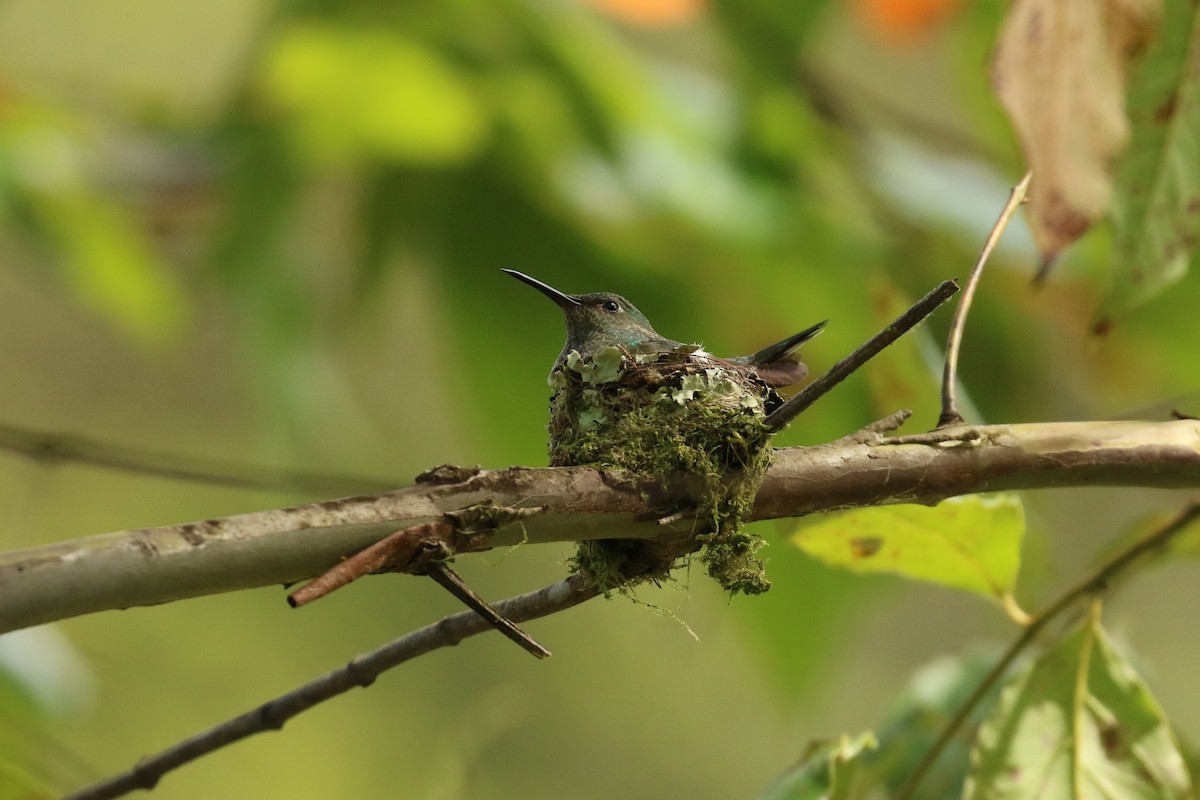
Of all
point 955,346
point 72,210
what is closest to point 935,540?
point 955,346

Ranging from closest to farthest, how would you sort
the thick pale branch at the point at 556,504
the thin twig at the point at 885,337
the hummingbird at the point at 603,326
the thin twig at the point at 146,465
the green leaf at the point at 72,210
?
the thick pale branch at the point at 556,504
the thin twig at the point at 885,337
the thin twig at the point at 146,465
the hummingbird at the point at 603,326
the green leaf at the point at 72,210

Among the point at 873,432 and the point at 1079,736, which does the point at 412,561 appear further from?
the point at 1079,736

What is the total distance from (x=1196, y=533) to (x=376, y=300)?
56.2 inches

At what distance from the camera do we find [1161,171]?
859mm

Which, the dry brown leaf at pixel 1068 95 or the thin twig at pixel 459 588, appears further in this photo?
the dry brown leaf at pixel 1068 95

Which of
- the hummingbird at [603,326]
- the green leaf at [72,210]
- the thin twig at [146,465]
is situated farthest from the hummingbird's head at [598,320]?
the green leaf at [72,210]

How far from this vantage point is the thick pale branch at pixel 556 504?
0.42 m

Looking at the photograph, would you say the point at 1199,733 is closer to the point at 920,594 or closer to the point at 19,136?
the point at 920,594

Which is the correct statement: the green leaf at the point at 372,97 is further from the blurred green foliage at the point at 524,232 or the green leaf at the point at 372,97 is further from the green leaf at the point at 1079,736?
the green leaf at the point at 1079,736

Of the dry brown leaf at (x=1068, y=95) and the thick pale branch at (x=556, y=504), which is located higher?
the dry brown leaf at (x=1068, y=95)

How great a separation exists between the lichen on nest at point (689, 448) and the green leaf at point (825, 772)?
20 centimetres

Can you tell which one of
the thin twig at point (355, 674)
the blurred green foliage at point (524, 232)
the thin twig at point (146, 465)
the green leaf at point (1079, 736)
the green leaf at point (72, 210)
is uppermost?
the green leaf at point (72, 210)

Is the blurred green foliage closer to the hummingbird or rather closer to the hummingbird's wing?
the hummingbird's wing

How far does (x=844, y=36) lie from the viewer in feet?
12.6
